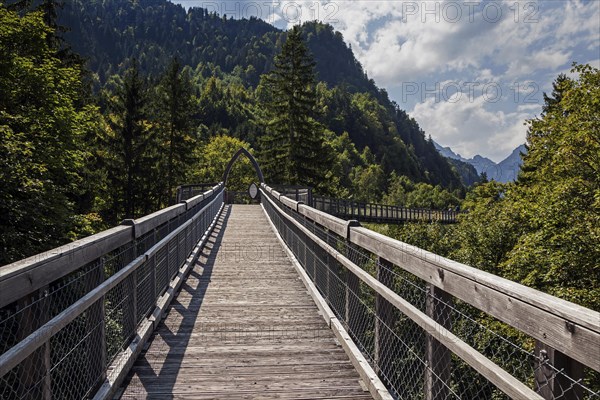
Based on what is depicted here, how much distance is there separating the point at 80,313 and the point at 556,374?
271 cm

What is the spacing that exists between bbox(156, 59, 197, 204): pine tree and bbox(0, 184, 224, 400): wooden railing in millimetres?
38127

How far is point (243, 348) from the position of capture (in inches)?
185

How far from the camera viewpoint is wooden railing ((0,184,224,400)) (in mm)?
2424

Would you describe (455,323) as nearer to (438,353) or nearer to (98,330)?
(438,353)

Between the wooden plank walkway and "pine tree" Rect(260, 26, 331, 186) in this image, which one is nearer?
the wooden plank walkway

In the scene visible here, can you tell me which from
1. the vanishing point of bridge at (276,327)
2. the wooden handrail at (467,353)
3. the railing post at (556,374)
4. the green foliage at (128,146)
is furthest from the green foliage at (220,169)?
the railing post at (556,374)

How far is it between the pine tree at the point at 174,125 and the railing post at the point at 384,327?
132 ft

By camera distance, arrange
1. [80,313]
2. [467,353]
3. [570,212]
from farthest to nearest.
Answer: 1. [570,212]
2. [80,313]
3. [467,353]

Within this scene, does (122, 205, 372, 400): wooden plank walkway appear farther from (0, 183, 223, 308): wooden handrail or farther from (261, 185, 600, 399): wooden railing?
(0, 183, 223, 308): wooden handrail

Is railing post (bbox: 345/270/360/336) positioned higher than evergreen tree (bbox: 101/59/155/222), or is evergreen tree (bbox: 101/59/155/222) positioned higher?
evergreen tree (bbox: 101/59/155/222)

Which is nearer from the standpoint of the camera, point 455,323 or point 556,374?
point 556,374

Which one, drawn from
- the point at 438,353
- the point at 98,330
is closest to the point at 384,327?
the point at 438,353

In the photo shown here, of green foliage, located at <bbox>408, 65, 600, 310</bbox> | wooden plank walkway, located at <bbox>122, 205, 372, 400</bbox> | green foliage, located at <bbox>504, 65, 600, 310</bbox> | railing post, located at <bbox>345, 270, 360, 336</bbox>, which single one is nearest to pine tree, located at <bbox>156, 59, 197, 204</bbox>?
green foliage, located at <bbox>408, 65, 600, 310</bbox>

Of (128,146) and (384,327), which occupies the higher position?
(128,146)
